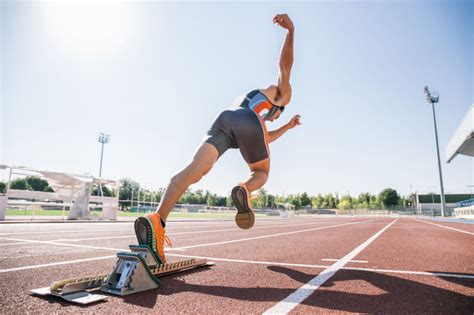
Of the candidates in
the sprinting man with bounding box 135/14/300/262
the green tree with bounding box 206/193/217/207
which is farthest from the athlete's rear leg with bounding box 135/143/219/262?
the green tree with bounding box 206/193/217/207

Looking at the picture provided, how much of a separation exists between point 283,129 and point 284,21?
1.31 metres

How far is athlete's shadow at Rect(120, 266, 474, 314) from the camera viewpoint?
162 cm

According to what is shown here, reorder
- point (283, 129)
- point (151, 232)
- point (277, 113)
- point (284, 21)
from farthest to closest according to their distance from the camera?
point (283, 129) < point (277, 113) < point (284, 21) < point (151, 232)

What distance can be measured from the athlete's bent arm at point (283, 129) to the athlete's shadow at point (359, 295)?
1.90m

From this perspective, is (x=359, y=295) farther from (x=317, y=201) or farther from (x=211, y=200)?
(x=317, y=201)

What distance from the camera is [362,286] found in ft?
6.88

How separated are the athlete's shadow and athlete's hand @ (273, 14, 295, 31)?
254 cm

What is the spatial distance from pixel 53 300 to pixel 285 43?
10.1ft

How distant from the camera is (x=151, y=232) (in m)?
2.25

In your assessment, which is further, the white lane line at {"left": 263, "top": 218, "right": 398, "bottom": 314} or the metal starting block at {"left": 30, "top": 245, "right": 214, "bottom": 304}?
the metal starting block at {"left": 30, "top": 245, "right": 214, "bottom": 304}

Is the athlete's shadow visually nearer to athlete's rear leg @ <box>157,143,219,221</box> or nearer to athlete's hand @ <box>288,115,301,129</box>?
athlete's rear leg @ <box>157,143,219,221</box>

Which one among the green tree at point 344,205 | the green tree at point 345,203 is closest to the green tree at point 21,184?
the green tree at point 344,205

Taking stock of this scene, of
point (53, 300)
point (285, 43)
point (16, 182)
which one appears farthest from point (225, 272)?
point (16, 182)

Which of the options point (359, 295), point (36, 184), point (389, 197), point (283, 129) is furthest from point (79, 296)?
point (389, 197)
